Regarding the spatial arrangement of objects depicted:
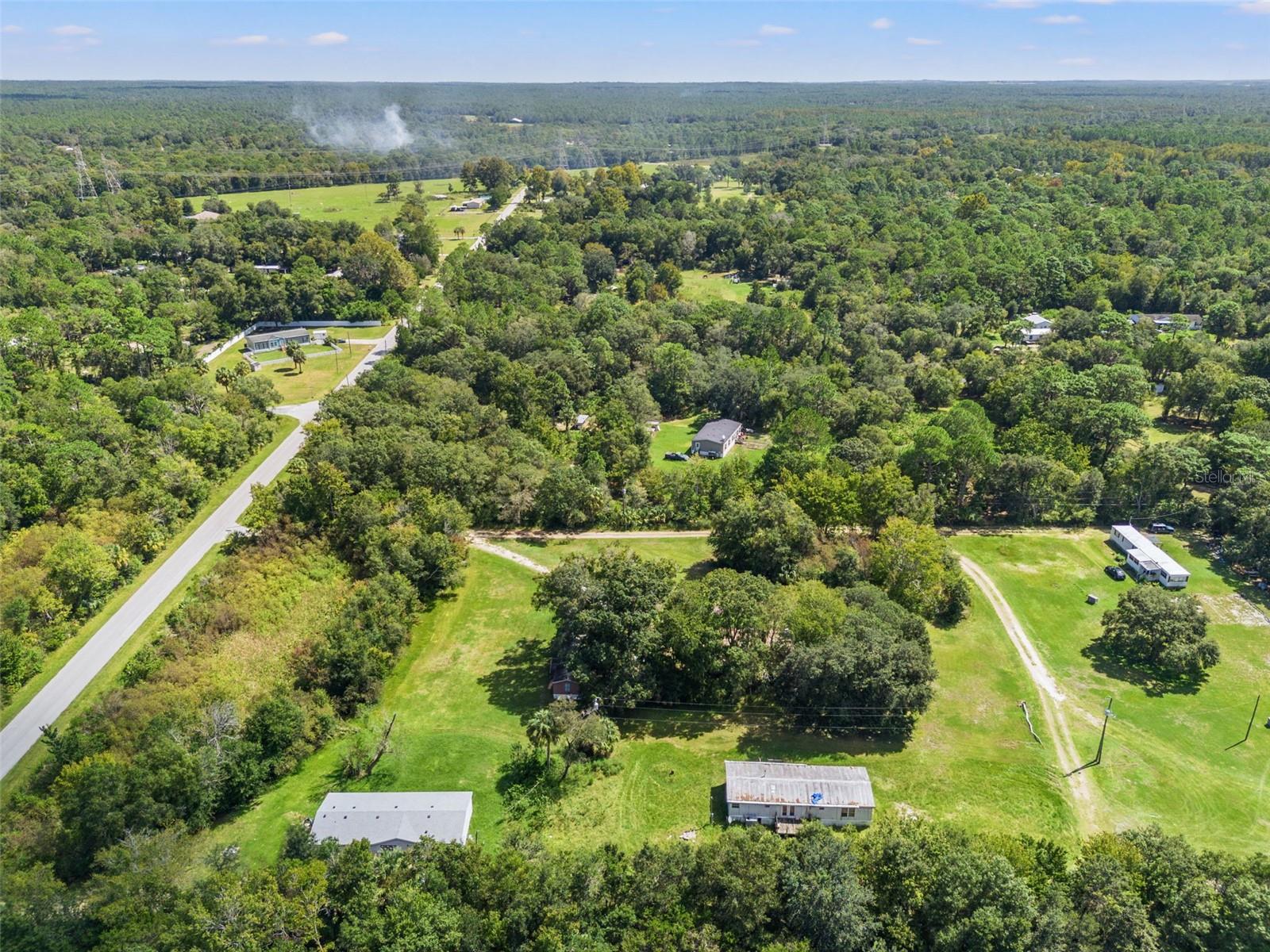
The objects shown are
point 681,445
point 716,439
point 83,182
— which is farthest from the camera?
point 83,182

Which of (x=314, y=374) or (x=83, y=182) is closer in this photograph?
(x=314, y=374)

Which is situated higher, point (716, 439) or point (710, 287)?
point (710, 287)

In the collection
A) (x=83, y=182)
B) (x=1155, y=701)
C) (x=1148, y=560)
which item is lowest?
(x=1155, y=701)

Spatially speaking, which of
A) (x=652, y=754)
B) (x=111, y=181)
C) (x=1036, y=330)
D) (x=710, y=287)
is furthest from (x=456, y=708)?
(x=111, y=181)

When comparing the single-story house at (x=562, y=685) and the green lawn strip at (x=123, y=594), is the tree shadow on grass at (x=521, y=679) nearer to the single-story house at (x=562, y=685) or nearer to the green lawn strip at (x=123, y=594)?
the single-story house at (x=562, y=685)

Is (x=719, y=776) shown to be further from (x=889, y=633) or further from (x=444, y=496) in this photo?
(x=444, y=496)


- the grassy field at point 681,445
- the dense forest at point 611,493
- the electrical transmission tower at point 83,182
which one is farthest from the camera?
the electrical transmission tower at point 83,182

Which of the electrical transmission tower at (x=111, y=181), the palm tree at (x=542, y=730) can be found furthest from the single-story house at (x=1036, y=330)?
the electrical transmission tower at (x=111, y=181)

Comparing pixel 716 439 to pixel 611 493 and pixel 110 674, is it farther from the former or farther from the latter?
pixel 110 674
